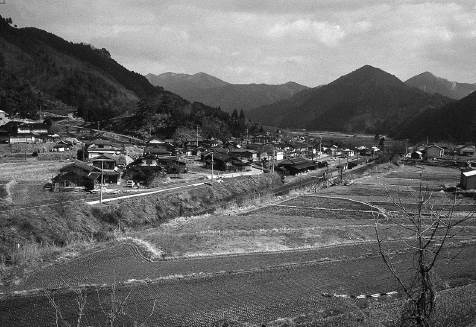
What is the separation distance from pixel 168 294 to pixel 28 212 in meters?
14.1

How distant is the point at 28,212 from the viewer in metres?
24.9

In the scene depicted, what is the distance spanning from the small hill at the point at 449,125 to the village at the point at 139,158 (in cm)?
2550

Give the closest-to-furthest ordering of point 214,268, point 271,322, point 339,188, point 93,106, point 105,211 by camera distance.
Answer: point 271,322, point 214,268, point 105,211, point 339,188, point 93,106

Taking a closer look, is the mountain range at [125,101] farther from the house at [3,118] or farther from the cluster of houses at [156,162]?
the cluster of houses at [156,162]

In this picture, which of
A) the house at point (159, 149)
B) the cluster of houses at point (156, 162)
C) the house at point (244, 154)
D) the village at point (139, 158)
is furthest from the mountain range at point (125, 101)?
the house at point (244, 154)

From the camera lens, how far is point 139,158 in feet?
156

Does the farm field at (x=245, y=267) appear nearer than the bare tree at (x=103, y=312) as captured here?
No

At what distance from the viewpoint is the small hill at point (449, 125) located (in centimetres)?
10700

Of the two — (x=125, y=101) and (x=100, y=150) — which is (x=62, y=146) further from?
(x=125, y=101)

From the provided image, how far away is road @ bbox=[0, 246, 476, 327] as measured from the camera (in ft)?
43.2

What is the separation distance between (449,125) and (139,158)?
315 feet

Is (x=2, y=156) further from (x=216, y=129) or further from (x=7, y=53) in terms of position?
(x=7, y=53)

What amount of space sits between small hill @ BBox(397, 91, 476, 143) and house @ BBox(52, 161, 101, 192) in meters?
93.5

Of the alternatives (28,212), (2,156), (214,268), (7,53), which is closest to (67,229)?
(28,212)
